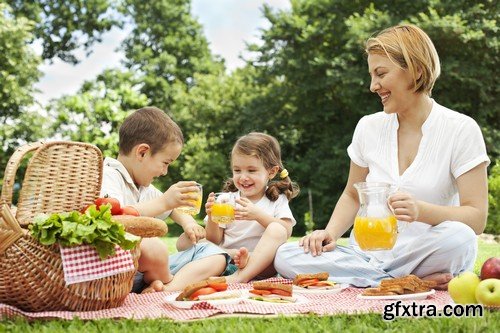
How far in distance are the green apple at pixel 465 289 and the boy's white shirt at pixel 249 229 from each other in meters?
1.83

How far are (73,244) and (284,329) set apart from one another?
1166 millimetres

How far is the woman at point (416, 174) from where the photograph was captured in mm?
4105

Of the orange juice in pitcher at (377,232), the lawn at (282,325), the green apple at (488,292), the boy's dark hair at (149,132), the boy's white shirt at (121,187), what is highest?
the boy's dark hair at (149,132)

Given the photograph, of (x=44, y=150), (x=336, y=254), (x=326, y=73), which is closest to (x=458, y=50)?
(x=326, y=73)

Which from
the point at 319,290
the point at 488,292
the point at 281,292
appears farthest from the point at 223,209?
the point at 488,292

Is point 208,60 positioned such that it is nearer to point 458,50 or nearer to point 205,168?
point 205,168

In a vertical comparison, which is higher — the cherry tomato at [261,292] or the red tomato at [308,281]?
the cherry tomato at [261,292]

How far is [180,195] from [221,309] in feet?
3.57

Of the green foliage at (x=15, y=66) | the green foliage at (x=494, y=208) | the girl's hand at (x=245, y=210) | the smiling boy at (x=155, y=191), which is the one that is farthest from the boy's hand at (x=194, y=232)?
the green foliage at (x=15, y=66)

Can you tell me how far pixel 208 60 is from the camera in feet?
96.8

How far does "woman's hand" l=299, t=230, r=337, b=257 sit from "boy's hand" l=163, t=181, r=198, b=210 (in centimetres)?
80

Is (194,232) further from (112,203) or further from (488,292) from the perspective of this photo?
(488,292)

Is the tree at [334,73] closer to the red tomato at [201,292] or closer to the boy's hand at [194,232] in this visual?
the boy's hand at [194,232]

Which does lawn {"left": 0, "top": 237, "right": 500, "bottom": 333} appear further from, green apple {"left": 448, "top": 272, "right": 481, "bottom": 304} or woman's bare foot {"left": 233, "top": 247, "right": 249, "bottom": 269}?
woman's bare foot {"left": 233, "top": 247, "right": 249, "bottom": 269}
